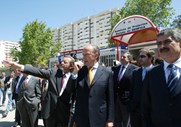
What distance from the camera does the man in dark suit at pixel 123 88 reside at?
5.46 metres

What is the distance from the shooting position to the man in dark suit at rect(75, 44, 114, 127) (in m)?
3.77

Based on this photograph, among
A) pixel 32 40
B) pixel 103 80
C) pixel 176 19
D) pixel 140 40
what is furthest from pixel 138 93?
pixel 32 40

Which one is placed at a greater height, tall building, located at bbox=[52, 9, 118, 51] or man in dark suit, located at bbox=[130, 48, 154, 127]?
tall building, located at bbox=[52, 9, 118, 51]

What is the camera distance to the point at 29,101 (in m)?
6.30

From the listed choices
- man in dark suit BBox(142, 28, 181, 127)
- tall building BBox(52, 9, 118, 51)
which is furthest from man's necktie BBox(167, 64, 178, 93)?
tall building BBox(52, 9, 118, 51)

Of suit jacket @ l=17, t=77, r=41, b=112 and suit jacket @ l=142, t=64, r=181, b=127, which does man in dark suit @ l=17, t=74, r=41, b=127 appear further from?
suit jacket @ l=142, t=64, r=181, b=127

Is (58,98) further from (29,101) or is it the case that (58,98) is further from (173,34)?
(173,34)

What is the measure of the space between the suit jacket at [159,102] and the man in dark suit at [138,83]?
122cm

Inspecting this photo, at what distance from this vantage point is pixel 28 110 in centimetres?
618

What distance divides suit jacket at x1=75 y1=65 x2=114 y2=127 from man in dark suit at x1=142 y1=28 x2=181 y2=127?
109 centimetres

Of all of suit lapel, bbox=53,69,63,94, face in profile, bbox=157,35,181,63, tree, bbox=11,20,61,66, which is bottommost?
suit lapel, bbox=53,69,63,94

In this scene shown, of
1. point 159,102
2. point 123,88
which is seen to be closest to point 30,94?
point 123,88

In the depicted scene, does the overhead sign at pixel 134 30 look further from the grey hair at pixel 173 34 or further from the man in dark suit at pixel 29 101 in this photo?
the grey hair at pixel 173 34

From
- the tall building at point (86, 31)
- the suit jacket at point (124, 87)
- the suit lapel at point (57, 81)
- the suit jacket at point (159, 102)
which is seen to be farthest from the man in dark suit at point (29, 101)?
the tall building at point (86, 31)
